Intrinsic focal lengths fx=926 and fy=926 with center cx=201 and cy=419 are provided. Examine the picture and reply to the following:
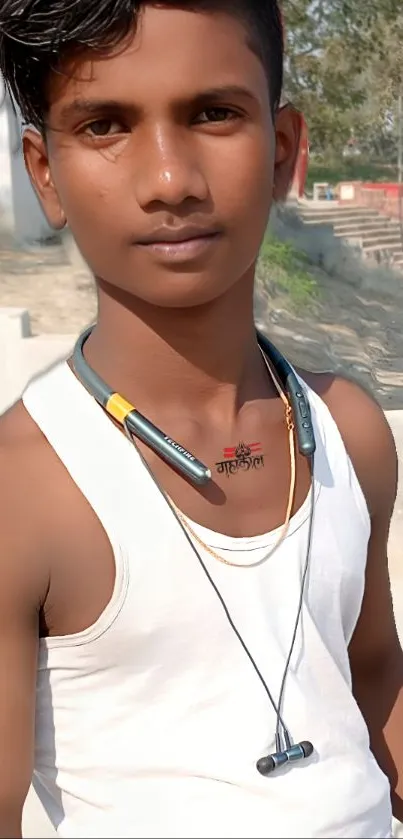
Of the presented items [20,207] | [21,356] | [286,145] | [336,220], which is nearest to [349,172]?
[336,220]

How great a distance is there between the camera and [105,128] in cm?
75

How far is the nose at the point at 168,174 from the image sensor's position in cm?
72

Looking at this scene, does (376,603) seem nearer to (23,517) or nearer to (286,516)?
(286,516)

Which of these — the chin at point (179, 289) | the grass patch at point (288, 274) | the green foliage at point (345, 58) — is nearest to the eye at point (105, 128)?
the chin at point (179, 289)

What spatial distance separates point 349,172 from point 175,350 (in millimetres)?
8209

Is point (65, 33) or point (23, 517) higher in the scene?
point (65, 33)

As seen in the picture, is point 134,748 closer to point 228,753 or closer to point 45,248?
point 228,753

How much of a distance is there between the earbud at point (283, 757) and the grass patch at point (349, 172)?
26.8 ft

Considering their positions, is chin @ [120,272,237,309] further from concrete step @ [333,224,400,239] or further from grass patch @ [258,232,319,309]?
concrete step @ [333,224,400,239]

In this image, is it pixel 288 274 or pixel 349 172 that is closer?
pixel 349 172

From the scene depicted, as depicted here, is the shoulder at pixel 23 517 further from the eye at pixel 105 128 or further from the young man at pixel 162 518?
the eye at pixel 105 128

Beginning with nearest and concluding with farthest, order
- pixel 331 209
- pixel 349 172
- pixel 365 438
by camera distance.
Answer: pixel 365 438, pixel 349 172, pixel 331 209

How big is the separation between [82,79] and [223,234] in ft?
0.55

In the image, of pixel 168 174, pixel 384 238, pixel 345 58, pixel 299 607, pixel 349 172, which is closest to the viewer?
pixel 168 174
